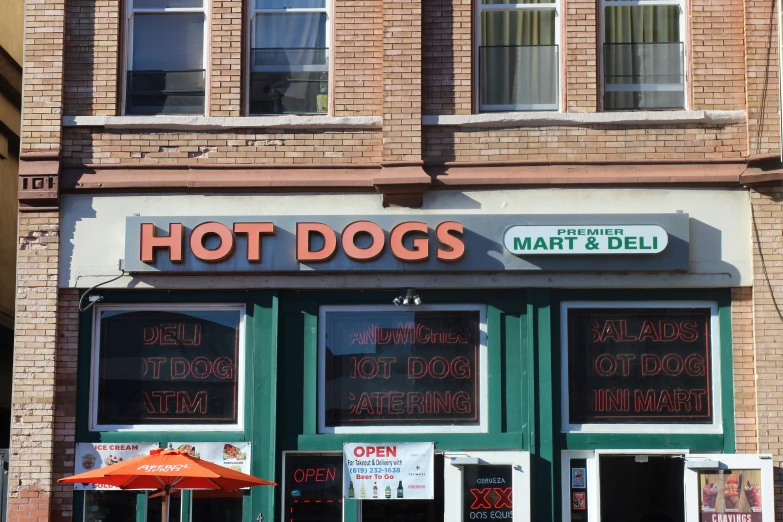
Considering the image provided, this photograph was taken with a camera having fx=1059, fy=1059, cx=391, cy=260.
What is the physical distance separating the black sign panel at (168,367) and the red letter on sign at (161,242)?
28.3 inches

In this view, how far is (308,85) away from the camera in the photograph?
12562mm

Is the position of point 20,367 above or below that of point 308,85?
below

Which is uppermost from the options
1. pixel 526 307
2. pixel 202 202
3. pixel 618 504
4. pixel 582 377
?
pixel 202 202

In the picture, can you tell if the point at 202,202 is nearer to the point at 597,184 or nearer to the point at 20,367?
the point at 20,367

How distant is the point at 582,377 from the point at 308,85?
15.3ft

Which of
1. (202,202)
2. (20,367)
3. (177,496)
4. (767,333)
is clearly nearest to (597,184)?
(767,333)

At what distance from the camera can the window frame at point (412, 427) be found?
466 inches

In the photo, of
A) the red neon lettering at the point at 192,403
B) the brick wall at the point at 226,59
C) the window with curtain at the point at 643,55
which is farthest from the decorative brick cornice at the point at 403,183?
the red neon lettering at the point at 192,403

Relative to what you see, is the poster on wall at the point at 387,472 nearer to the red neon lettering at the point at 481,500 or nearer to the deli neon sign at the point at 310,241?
the red neon lettering at the point at 481,500

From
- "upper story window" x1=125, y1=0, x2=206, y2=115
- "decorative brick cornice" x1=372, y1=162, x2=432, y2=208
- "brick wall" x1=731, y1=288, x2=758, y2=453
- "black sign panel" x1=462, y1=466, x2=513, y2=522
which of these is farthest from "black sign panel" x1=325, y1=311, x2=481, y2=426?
"upper story window" x1=125, y1=0, x2=206, y2=115

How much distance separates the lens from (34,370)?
11.8 meters

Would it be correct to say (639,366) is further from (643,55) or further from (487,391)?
(643,55)

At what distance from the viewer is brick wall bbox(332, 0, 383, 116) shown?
12.3 meters

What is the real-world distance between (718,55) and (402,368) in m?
5.12
